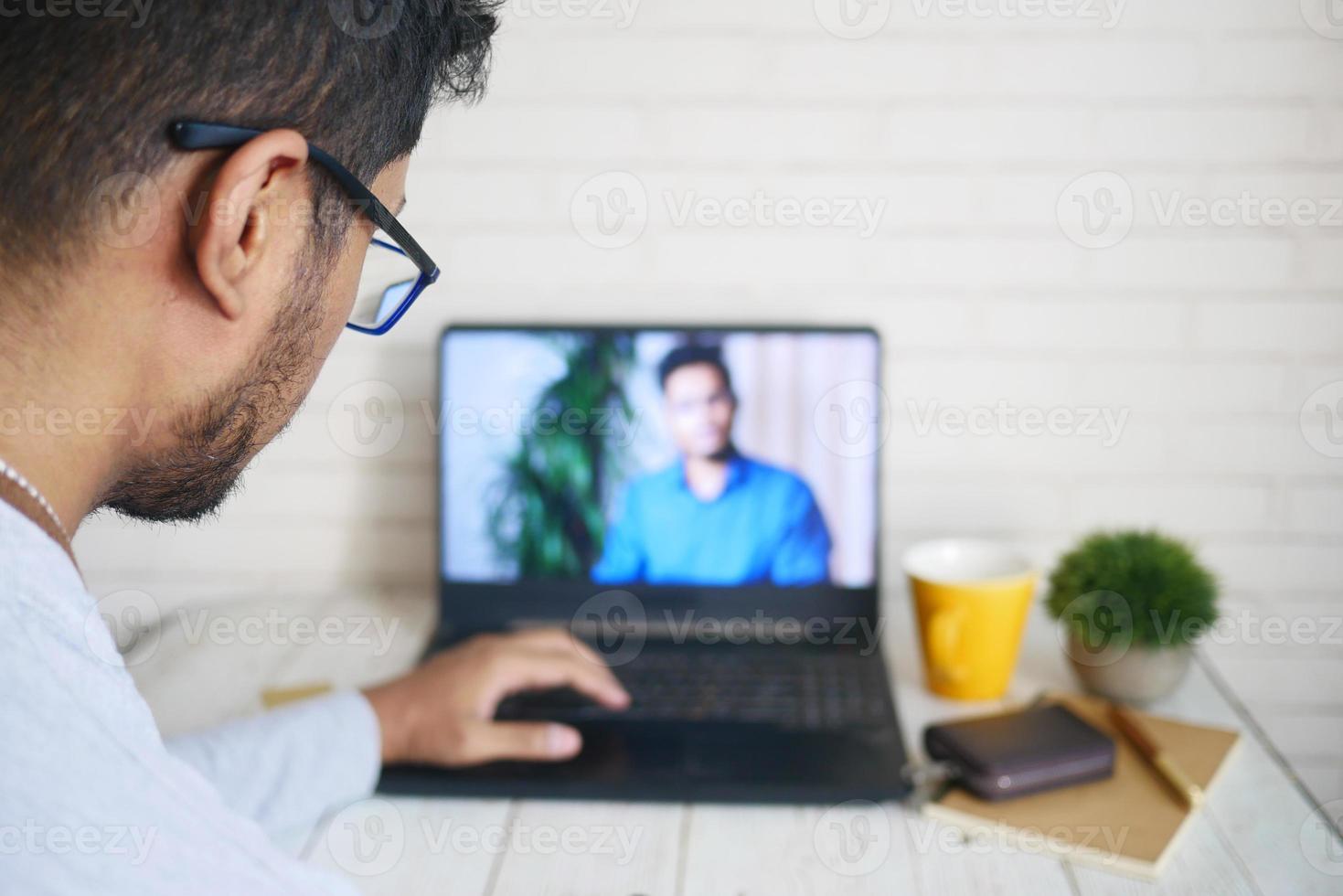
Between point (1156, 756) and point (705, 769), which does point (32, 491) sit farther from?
point (1156, 756)

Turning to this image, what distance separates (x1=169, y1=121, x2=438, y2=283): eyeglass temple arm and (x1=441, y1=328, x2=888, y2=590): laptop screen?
0.48 meters

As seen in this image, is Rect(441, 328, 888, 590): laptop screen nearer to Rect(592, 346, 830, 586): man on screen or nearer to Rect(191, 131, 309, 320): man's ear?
Rect(592, 346, 830, 586): man on screen

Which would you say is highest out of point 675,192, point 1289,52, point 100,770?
point 1289,52

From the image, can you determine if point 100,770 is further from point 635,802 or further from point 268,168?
point 635,802

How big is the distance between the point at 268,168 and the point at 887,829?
0.61 metres

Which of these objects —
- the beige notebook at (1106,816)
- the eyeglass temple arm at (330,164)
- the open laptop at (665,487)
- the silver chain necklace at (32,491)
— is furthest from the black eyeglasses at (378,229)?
the beige notebook at (1106,816)

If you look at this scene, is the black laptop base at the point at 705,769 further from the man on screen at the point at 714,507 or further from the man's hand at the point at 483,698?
the man on screen at the point at 714,507

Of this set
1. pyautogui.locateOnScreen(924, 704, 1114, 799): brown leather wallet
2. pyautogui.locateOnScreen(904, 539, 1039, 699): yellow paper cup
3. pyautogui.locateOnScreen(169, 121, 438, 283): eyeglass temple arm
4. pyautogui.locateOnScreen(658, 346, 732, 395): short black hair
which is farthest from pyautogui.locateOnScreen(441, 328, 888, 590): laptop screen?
pyautogui.locateOnScreen(169, 121, 438, 283): eyeglass temple arm

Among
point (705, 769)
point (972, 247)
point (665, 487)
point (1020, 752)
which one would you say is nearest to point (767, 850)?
point (705, 769)

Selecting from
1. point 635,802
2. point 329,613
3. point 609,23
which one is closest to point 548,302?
point 609,23

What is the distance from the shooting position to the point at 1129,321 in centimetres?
118

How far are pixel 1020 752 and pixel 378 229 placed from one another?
0.58 m

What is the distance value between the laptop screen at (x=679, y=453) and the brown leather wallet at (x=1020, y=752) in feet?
0.86

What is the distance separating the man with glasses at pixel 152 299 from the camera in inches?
18.9
